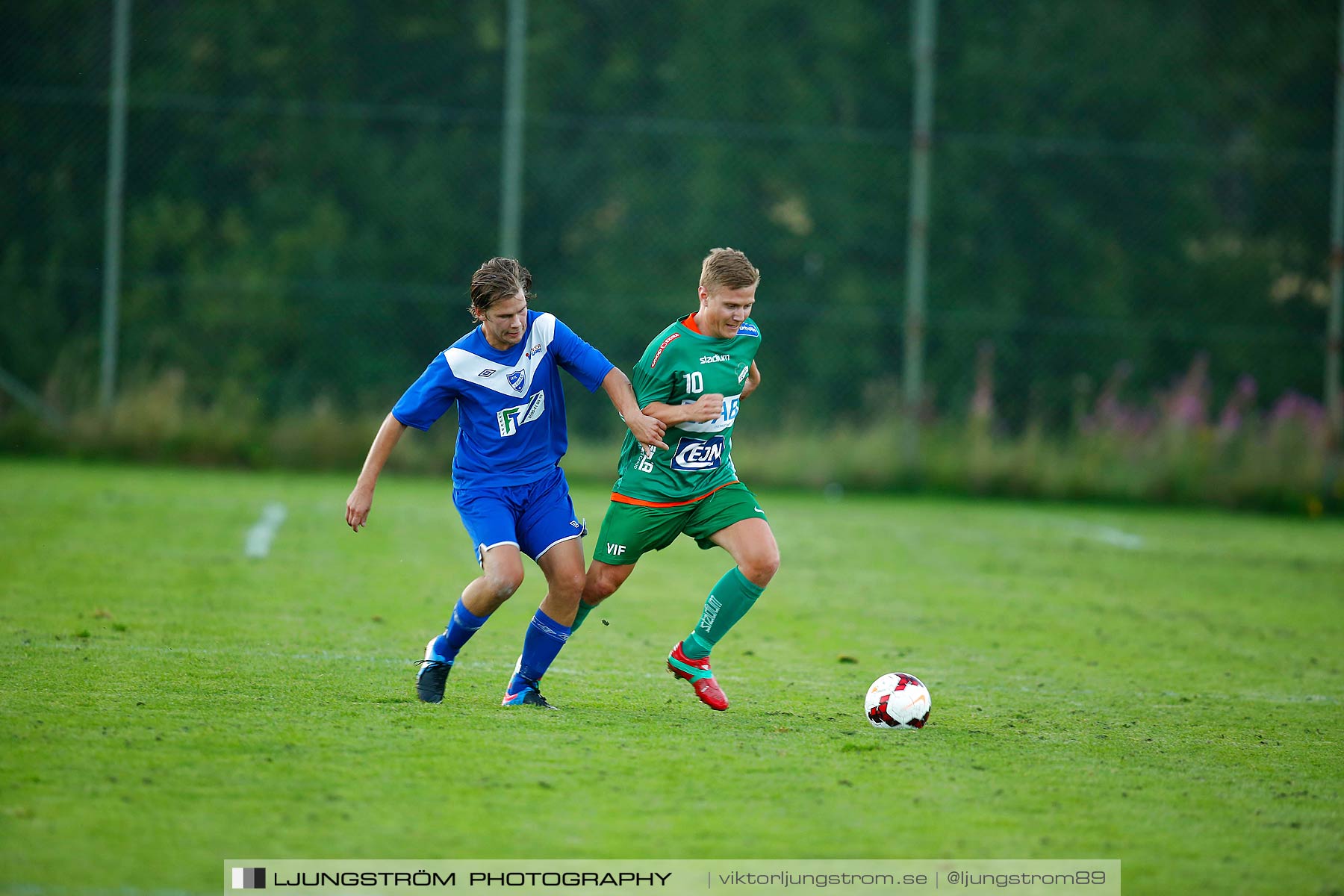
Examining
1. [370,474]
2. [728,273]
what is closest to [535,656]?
[370,474]

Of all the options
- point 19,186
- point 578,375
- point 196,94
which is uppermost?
point 196,94

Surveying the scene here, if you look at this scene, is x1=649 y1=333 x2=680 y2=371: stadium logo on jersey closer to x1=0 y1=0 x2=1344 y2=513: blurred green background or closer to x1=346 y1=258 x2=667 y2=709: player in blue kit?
x1=346 y1=258 x2=667 y2=709: player in blue kit

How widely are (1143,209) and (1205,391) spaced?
3.47 m

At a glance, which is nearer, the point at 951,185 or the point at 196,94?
the point at 196,94

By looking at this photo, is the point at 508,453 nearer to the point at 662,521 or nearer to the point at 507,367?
the point at 507,367

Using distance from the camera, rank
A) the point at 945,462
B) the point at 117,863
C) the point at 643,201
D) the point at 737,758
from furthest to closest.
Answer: the point at 643,201 < the point at 945,462 < the point at 737,758 < the point at 117,863

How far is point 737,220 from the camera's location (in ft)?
63.5

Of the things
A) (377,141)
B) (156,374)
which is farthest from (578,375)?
(377,141)

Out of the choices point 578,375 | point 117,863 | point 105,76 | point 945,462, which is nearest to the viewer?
point 117,863

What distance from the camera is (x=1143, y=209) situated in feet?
64.4

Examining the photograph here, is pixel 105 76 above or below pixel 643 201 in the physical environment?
above

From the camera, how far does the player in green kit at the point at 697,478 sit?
5.43 meters

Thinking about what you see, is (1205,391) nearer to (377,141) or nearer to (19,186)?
(377,141)

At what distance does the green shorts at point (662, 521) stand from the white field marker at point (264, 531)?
4.25 meters
